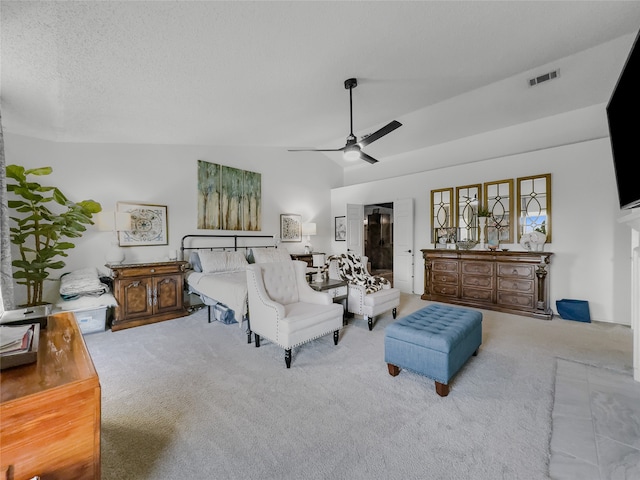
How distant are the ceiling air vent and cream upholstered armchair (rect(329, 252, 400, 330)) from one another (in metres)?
3.53

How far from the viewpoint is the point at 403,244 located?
20.2 feet

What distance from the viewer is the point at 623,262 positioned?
385cm

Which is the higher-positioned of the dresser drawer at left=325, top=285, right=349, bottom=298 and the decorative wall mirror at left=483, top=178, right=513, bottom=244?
the decorative wall mirror at left=483, top=178, right=513, bottom=244

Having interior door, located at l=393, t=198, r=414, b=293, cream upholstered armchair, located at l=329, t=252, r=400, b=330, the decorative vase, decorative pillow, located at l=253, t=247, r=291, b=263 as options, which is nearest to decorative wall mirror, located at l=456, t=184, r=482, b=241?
the decorative vase

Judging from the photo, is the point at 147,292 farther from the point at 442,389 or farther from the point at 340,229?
the point at 340,229

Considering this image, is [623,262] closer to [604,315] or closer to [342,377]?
[604,315]

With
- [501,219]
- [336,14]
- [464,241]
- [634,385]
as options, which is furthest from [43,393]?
[501,219]

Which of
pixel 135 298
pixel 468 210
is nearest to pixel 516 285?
pixel 468 210

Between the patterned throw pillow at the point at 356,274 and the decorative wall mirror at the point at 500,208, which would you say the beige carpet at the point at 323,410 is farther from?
the decorative wall mirror at the point at 500,208

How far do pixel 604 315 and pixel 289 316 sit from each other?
4.69 meters

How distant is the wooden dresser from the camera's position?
2.83 ft

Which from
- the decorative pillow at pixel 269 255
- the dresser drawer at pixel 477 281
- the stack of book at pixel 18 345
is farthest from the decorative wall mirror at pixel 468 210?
the stack of book at pixel 18 345

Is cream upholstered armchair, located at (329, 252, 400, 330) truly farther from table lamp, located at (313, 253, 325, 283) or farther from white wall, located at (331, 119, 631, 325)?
white wall, located at (331, 119, 631, 325)

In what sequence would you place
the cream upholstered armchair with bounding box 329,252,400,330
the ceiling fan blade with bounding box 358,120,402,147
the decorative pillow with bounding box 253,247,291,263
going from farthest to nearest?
the decorative pillow with bounding box 253,247,291,263 < the cream upholstered armchair with bounding box 329,252,400,330 < the ceiling fan blade with bounding box 358,120,402,147
